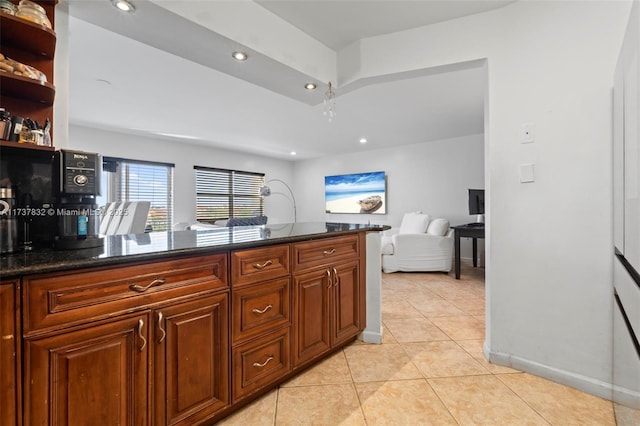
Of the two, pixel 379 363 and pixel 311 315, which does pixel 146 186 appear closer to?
pixel 311 315

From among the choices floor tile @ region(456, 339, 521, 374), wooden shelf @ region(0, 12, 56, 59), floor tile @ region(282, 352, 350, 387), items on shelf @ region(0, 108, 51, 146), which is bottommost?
floor tile @ region(282, 352, 350, 387)

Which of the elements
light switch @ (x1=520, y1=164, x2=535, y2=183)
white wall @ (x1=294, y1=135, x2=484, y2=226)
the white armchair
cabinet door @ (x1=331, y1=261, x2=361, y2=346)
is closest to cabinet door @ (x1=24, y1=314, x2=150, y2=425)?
cabinet door @ (x1=331, y1=261, x2=361, y2=346)

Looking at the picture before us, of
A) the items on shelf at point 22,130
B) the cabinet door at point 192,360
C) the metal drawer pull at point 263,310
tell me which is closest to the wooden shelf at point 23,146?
the items on shelf at point 22,130

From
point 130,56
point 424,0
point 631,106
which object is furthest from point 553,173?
point 130,56

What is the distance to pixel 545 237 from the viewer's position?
1.75 m

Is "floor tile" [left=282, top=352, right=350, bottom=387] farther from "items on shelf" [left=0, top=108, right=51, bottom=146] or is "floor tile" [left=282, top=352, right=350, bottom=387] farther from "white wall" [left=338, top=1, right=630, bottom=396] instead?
"items on shelf" [left=0, top=108, right=51, bottom=146]

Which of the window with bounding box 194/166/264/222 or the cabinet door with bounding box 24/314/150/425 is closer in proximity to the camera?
the cabinet door with bounding box 24/314/150/425

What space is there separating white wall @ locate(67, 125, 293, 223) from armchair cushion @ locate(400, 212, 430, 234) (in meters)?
3.74

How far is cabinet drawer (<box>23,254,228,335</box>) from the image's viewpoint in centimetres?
88

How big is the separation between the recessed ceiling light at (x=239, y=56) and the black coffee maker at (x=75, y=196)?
3.64ft

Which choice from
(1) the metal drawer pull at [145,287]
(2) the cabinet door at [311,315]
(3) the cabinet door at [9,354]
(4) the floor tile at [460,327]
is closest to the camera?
(3) the cabinet door at [9,354]

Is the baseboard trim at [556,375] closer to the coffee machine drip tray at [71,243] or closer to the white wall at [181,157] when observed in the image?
the coffee machine drip tray at [71,243]

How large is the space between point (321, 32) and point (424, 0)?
0.73 meters

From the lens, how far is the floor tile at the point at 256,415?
4.58ft
